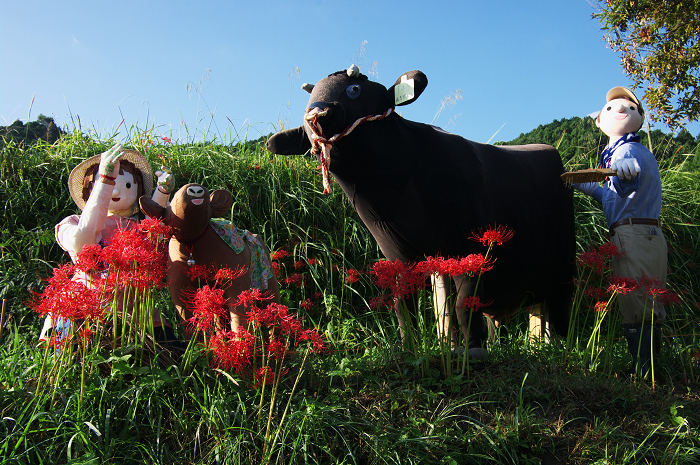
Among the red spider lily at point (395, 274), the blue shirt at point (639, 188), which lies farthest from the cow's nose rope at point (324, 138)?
the blue shirt at point (639, 188)

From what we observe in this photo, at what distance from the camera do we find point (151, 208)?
2.29m

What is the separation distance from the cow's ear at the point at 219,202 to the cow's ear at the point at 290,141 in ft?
1.19

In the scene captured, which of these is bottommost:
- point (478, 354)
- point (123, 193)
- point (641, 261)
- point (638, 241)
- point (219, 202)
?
point (478, 354)

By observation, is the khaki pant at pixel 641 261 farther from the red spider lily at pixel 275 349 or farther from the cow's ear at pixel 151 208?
the cow's ear at pixel 151 208

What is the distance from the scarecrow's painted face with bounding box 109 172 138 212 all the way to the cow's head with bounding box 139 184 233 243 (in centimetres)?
40

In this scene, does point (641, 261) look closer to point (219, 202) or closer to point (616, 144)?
point (616, 144)

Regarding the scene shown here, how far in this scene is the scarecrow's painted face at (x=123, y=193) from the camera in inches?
102

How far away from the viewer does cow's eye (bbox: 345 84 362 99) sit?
2.32 meters

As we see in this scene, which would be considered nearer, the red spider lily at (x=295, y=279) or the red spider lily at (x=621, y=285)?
the red spider lily at (x=621, y=285)

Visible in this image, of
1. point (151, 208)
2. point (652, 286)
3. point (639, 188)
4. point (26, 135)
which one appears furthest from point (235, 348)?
point (26, 135)

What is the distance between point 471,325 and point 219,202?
147 centimetres

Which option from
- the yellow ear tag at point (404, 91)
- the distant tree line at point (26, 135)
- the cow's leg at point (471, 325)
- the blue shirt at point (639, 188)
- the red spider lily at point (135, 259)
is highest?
the distant tree line at point (26, 135)

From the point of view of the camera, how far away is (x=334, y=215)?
4.17 metres

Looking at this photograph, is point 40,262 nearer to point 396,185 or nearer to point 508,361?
point 396,185
